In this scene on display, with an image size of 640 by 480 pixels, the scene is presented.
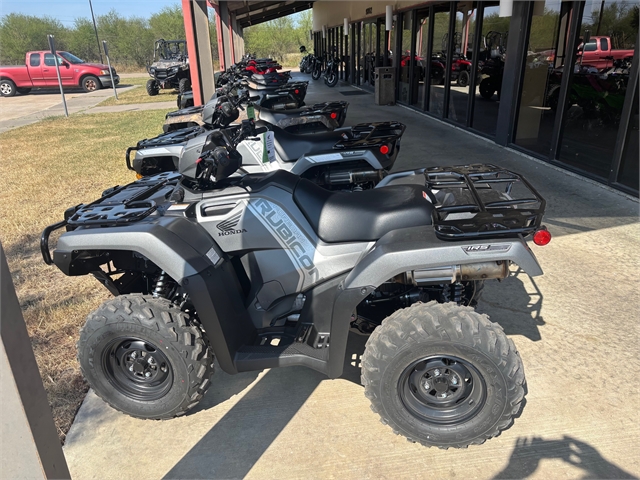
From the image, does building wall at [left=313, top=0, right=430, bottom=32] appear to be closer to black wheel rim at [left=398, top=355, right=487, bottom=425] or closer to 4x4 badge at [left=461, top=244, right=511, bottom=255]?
4x4 badge at [left=461, top=244, right=511, bottom=255]

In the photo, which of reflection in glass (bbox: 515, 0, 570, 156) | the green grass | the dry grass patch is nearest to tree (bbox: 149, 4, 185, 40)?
the green grass

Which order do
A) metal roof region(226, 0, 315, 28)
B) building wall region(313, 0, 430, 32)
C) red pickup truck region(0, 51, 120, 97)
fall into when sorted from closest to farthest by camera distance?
building wall region(313, 0, 430, 32)
metal roof region(226, 0, 315, 28)
red pickup truck region(0, 51, 120, 97)

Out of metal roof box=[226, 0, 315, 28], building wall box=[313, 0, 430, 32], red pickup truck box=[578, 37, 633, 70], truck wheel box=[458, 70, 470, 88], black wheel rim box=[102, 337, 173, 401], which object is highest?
metal roof box=[226, 0, 315, 28]

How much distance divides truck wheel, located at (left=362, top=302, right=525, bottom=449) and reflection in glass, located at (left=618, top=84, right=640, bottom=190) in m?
4.54

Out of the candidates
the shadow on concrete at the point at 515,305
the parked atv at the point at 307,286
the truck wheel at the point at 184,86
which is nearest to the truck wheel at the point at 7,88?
the truck wheel at the point at 184,86

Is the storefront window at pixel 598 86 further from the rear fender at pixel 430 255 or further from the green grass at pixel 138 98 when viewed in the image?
the green grass at pixel 138 98

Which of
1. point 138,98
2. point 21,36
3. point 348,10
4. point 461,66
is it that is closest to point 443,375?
point 461,66

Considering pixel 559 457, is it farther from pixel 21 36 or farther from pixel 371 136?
pixel 21 36

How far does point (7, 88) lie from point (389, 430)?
27263 mm

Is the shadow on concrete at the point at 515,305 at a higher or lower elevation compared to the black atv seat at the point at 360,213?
lower

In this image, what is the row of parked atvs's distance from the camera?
86.4 inches

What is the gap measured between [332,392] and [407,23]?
12.5m

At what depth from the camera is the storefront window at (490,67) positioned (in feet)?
27.8

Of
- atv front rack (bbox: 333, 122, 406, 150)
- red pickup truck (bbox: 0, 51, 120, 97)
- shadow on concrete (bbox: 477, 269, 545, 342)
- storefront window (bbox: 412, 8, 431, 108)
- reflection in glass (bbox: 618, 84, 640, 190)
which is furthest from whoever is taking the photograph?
red pickup truck (bbox: 0, 51, 120, 97)
